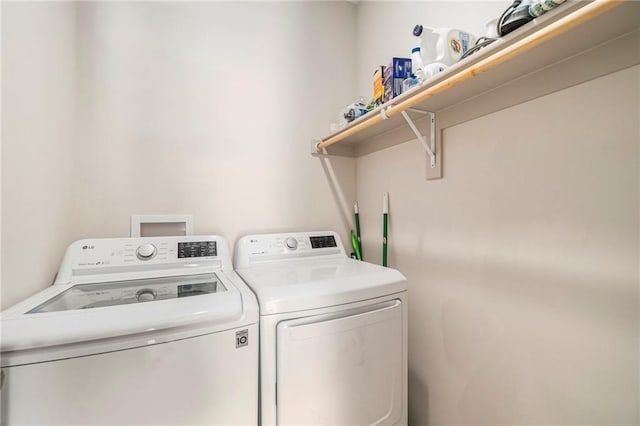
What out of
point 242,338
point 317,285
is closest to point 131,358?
point 242,338

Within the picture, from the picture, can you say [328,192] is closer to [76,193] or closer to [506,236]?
[506,236]

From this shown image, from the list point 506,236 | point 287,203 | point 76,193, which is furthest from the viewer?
point 287,203

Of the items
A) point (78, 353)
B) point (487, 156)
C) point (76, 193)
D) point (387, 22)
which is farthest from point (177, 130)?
point (487, 156)

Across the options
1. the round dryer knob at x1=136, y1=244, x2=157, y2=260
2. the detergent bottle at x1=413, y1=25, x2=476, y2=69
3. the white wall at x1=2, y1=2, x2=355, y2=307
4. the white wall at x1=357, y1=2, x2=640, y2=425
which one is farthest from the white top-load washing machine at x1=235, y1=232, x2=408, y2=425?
the detergent bottle at x1=413, y1=25, x2=476, y2=69

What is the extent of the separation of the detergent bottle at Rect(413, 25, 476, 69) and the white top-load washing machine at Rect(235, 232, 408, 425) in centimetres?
86

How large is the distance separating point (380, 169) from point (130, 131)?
144cm

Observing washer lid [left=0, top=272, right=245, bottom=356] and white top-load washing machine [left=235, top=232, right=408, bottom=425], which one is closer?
washer lid [left=0, top=272, right=245, bottom=356]

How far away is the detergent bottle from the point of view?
3.23 feet

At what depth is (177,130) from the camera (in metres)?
1.51

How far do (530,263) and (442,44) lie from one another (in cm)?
85

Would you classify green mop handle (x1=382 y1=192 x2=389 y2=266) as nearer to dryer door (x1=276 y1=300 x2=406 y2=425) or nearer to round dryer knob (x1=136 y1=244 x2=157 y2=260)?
dryer door (x1=276 y1=300 x2=406 y2=425)

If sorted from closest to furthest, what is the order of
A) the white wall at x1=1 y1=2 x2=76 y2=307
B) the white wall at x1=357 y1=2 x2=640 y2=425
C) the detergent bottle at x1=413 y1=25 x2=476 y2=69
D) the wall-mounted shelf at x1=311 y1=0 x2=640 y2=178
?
the wall-mounted shelf at x1=311 y1=0 x2=640 y2=178
the white wall at x1=357 y1=2 x2=640 y2=425
the white wall at x1=1 y1=2 x2=76 y2=307
the detergent bottle at x1=413 y1=25 x2=476 y2=69

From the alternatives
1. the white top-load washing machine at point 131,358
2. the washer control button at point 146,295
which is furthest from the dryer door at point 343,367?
the washer control button at point 146,295

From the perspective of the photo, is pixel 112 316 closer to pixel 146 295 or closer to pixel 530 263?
pixel 146 295
